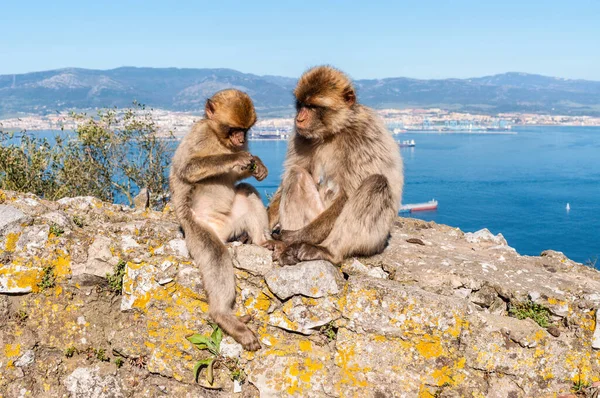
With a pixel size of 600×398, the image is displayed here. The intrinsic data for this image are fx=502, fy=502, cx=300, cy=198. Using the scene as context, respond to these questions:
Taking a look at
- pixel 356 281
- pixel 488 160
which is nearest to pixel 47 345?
pixel 356 281

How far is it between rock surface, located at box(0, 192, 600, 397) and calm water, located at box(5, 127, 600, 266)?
19462 millimetres

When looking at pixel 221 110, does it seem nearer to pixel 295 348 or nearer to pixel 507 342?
pixel 295 348

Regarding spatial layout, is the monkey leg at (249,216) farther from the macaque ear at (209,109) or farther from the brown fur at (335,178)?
the macaque ear at (209,109)

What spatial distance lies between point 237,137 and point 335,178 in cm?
80

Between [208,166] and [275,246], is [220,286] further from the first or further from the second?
[208,166]

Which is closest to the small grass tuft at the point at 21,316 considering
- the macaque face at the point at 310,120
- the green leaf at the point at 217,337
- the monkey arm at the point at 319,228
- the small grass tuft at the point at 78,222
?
the small grass tuft at the point at 78,222

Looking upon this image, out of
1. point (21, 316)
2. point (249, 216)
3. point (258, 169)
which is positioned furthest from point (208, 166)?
point (21, 316)

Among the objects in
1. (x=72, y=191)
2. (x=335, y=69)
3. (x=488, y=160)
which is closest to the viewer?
(x=335, y=69)

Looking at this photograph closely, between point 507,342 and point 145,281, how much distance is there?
89.5 inches

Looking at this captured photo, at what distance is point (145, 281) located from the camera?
10.6ft

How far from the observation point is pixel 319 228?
11.8 feet

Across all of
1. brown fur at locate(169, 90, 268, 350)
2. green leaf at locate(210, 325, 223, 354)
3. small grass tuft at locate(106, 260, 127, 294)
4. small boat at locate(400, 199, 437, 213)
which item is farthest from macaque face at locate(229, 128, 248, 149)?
small boat at locate(400, 199, 437, 213)

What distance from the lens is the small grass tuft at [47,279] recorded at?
10.5 ft

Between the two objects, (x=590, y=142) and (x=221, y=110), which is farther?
(x=590, y=142)
